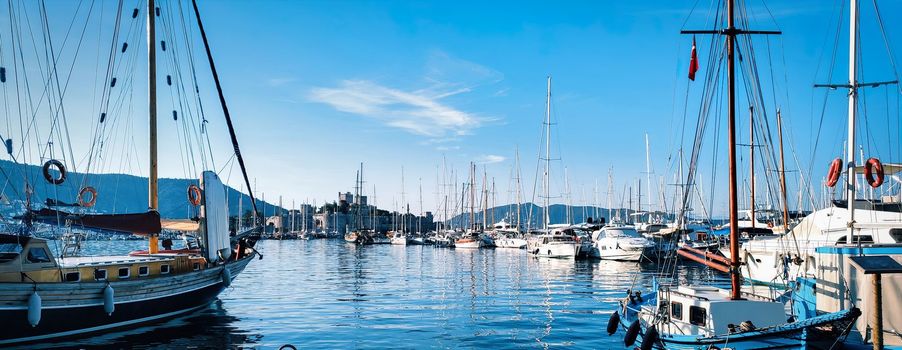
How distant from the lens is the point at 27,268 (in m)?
19.7

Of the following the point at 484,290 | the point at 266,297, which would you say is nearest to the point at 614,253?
the point at 484,290

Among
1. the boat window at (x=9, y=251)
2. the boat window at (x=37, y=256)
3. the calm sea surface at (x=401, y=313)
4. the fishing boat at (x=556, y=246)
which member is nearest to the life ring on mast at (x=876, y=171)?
the calm sea surface at (x=401, y=313)

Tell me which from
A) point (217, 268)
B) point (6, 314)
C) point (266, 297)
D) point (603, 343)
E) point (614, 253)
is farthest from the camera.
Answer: point (614, 253)

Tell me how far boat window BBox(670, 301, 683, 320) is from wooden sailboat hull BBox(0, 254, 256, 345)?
1786 centimetres

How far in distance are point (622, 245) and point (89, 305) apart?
177 feet

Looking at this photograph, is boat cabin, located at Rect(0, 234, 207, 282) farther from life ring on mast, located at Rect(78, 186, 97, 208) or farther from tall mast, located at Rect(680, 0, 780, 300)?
tall mast, located at Rect(680, 0, 780, 300)

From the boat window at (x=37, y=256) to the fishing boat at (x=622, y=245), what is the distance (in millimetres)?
53409

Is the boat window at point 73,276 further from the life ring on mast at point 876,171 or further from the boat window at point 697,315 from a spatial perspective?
the life ring on mast at point 876,171

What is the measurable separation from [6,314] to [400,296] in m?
20.7

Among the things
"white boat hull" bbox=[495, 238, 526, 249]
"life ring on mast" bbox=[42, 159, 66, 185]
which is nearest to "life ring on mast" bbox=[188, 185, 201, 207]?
"life ring on mast" bbox=[42, 159, 66, 185]

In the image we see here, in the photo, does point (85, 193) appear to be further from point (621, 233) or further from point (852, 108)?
point (621, 233)

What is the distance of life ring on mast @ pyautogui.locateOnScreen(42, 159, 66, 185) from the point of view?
74.2 feet

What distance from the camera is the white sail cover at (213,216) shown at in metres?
26.9

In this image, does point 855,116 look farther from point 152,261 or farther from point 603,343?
point 152,261
